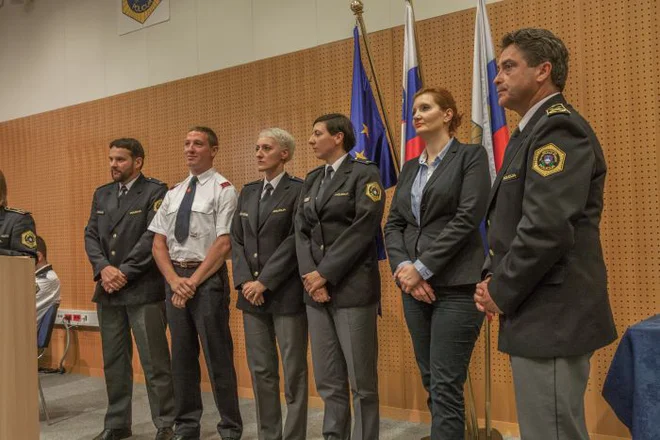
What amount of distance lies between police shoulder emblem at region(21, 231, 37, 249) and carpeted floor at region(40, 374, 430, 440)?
1264 mm

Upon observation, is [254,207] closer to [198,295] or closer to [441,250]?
[198,295]

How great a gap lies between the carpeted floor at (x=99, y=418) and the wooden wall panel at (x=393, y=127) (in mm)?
299

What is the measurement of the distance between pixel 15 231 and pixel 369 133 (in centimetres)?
244

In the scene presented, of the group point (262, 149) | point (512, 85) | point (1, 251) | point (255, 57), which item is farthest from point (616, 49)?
point (1, 251)

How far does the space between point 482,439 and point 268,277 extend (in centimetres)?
155

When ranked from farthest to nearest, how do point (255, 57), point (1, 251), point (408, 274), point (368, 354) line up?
point (255, 57) < point (1, 251) < point (368, 354) < point (408, 274)

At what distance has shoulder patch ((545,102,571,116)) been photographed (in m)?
1.85

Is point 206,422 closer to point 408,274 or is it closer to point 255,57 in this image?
point 408,274

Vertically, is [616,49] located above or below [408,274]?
above

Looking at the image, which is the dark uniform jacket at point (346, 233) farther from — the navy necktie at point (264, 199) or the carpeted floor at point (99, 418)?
the carpeted floor at point (99, 418)

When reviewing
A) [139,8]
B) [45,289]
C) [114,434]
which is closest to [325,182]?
[114,434]

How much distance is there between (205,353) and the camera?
3461 millimetres

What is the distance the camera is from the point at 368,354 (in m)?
2.87

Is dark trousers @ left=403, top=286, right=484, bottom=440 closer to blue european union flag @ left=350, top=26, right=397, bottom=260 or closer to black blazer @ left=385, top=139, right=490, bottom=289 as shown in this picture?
black blazer @ left=385, top=139, right=490, bottom=289
